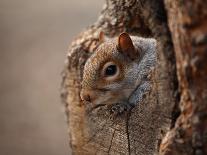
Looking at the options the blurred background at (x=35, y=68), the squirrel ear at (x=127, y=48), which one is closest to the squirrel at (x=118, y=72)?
the squirrel ear at (x=127, y=48)

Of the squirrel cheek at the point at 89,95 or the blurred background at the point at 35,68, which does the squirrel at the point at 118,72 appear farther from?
the blurred background at the point at 35,68

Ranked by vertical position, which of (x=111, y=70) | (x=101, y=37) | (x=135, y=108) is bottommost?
(x=135, y=108)

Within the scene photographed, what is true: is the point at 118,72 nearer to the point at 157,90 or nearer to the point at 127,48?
the point at 127,48

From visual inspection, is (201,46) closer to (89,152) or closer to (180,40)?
(180,40)

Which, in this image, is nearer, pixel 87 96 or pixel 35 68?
pixel 87 96

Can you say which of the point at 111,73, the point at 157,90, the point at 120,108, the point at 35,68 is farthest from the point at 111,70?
the point at 35,68

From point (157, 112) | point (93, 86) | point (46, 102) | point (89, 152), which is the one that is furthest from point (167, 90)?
point (46, 102)

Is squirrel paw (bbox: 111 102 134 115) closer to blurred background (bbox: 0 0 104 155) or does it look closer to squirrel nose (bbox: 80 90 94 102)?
squirrel nose (bbox: 80 90 94 102)
